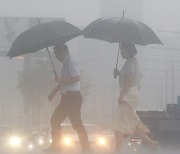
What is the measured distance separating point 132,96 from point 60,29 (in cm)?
108

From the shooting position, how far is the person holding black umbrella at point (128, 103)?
293 inches

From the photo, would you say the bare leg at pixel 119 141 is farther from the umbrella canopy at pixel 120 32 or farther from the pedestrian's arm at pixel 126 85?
the umbrella canopy at pixel 120 32

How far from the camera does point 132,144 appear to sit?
8.61 metres

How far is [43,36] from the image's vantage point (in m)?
7.57

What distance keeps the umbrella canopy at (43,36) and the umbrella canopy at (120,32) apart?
0.28 meters

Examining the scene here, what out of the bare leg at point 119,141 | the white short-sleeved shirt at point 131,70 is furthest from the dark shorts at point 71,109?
the white short-sleeved shirt at point 131,70

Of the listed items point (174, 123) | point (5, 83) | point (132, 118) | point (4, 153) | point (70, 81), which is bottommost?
point (5, 83)

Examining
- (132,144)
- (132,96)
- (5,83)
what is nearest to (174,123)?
(132,144)

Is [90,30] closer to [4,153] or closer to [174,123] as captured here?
[4,153]

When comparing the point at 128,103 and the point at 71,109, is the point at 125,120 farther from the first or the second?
the point at 71,109

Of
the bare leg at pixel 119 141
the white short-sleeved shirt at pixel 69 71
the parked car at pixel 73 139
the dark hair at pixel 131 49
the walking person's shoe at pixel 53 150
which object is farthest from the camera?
the parked car at pixel 73 139

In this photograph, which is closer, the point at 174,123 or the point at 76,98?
the point at 76,98

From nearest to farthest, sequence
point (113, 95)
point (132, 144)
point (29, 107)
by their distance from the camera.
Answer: point (132, 144) → point (113, 95) → point (29, 107)

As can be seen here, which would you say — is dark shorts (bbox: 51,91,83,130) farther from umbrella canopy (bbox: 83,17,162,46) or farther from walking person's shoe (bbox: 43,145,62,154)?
umbrella canopy (bbox: 83,17,162,46)
